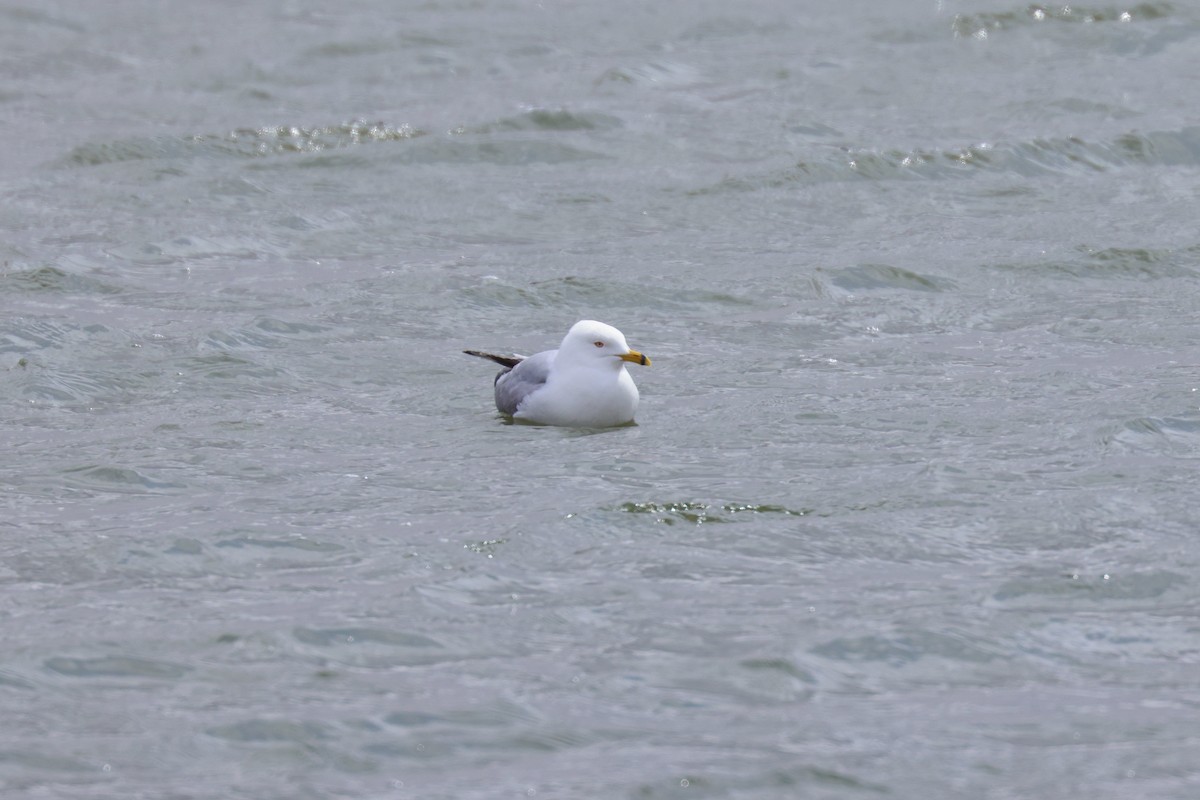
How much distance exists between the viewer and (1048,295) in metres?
12.1

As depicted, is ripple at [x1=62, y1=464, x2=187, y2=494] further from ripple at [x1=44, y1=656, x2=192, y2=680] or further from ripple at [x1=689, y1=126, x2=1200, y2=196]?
ripple at [x1=689, y1=126, x2=1200, y2=196]

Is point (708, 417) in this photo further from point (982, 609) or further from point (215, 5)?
point (215, 5)

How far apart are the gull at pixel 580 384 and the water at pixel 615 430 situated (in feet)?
0.55

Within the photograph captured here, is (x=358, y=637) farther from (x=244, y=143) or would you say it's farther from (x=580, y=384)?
(x=244, y=143)

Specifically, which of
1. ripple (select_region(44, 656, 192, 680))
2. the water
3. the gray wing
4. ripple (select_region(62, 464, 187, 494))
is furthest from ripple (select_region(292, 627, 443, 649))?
the gray wing

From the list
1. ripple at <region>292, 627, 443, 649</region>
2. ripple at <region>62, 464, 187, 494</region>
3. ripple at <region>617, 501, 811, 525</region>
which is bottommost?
ripple at <region>62, 464, 187, 494</region>

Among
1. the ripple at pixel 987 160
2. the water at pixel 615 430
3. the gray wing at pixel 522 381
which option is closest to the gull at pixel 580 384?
the gray wing at pixel 522 381

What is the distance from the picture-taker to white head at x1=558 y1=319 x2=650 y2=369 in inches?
384

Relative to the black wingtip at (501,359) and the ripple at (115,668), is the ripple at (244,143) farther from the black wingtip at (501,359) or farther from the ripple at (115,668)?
the ripple at (115,668)

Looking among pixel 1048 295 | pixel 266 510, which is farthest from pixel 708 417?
pixel 1048 295

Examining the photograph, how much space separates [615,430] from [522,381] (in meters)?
0.55

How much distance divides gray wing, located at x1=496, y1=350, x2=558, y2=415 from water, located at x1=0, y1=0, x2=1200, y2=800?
16 centimetres

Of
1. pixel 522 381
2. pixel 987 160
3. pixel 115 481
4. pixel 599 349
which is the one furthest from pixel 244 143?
pixel 115 481

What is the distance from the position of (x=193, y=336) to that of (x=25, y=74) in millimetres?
8903
